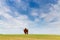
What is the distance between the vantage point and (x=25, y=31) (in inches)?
1593
